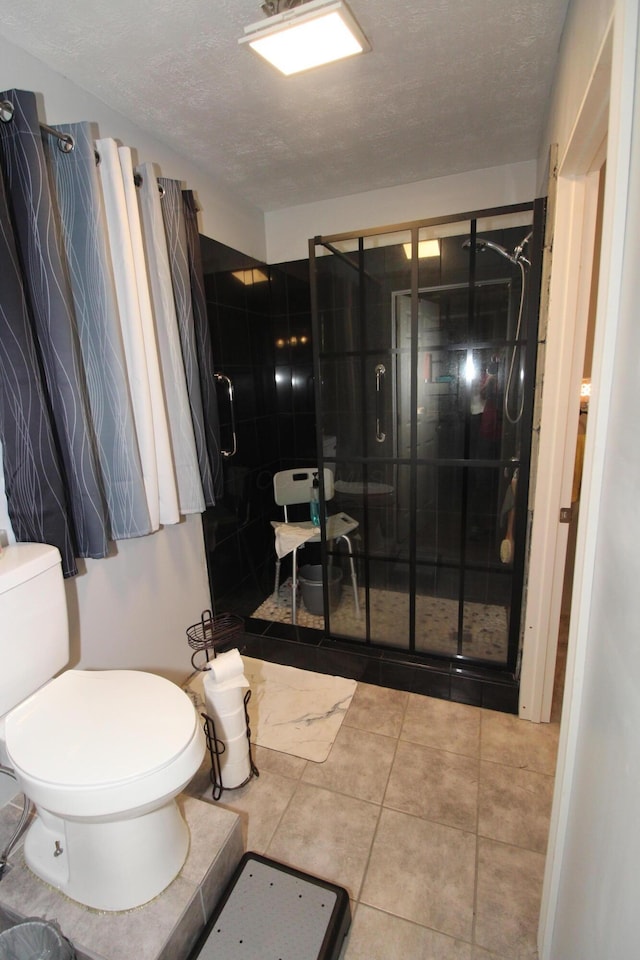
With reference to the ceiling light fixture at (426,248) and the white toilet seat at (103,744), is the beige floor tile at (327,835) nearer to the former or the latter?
the white toilet seat at (103,744)

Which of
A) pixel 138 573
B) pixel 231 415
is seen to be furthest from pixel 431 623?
pixel 231 415

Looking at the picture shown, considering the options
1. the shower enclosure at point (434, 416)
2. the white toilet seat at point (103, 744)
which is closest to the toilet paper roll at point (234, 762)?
the white toilet seat at point (103, 744)

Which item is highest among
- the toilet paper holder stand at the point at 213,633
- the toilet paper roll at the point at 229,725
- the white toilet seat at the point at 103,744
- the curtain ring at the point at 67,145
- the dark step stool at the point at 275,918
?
the curtain ring at the point at 67,145

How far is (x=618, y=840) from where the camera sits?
0.67 m

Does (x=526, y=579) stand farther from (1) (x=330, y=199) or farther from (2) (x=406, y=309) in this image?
(1) (x=330, y=199)

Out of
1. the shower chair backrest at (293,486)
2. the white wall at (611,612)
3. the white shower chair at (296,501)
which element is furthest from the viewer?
the shower chair backrest at (293,486)

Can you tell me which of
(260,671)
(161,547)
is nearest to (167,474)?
(161,547)

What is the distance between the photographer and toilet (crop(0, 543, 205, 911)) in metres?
1.03

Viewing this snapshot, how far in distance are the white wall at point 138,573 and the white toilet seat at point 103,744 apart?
0.40 metres

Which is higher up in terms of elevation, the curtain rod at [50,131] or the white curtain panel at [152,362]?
the curtain rod at [50,131]

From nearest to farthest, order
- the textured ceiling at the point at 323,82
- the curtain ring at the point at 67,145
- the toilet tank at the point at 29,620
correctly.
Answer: the toilet tank at the point at 29,620
the textured ceiling at the point at 323,82
the curtain ring at the point at 67,145

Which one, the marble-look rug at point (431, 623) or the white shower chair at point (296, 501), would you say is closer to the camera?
the marble-look rug at point (431, 623)

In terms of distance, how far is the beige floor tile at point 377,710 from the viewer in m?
1.91

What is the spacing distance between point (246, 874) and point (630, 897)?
3.63ft
